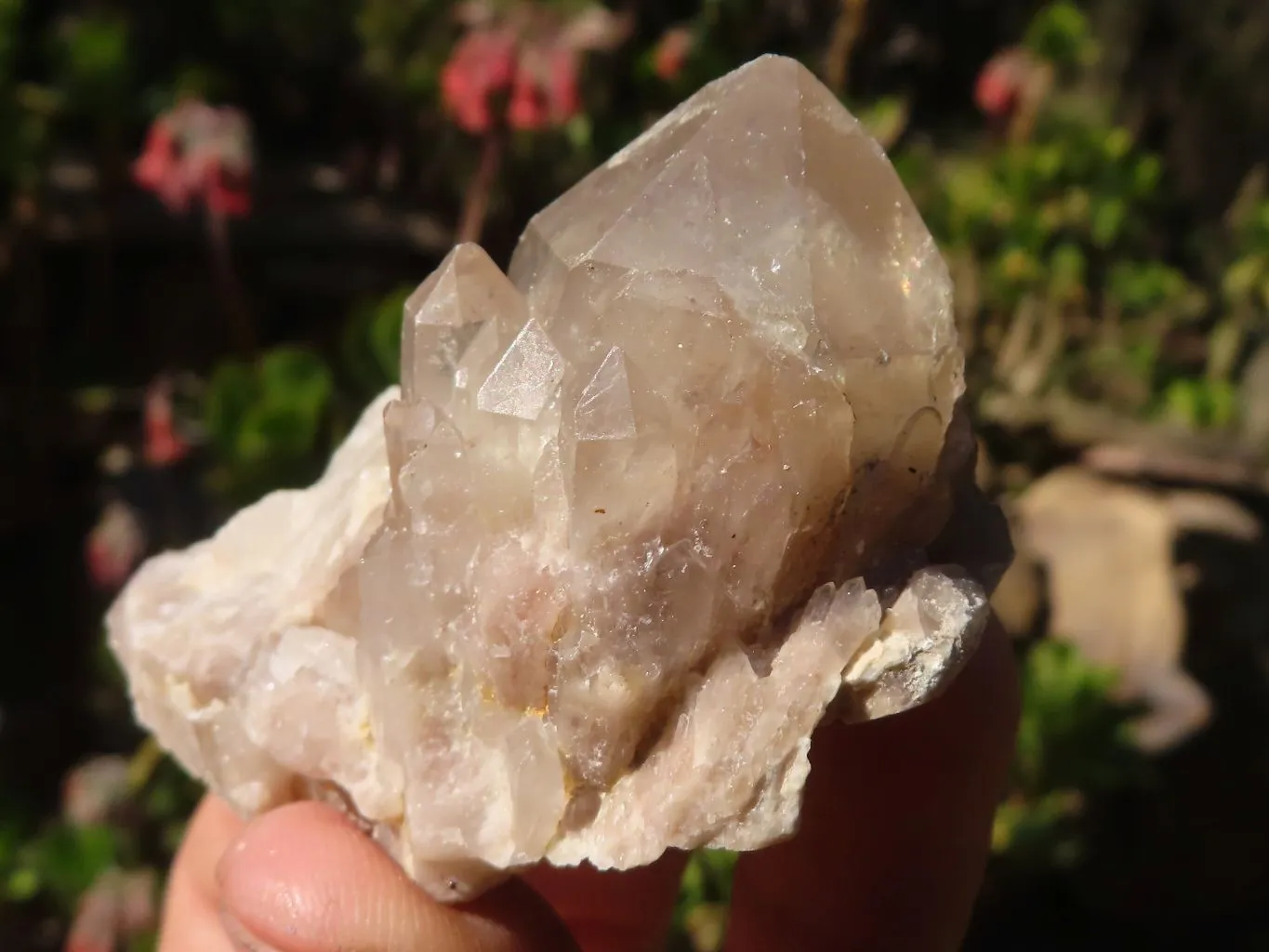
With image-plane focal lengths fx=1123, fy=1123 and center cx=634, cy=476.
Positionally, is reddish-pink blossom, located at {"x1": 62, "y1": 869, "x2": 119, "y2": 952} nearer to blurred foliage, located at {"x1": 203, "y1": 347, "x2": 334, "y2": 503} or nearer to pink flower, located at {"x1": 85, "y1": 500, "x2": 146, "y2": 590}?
pink flower, located at {"x1": 85, "y1": 500, "x2": 146, "y2": 590}

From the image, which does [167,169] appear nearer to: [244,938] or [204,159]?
[204,159]

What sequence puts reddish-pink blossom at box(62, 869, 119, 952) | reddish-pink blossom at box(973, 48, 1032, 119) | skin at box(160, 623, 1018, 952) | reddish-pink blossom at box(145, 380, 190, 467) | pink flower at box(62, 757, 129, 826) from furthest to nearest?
1. reddish-pink blossom at box(973, 48, 1032, 119)
2. reddish-pink blossom at box(145, 380, 190, 467)
3. pink flower at box(62, 757, 129, 826)
4. reddish-pink blossom at box(62, 869, 119, 952)
5. skin at box(160, 623, 1018, 952)

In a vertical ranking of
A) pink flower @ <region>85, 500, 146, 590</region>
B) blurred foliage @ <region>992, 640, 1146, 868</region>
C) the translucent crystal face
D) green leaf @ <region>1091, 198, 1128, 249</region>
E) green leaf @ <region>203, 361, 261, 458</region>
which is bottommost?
blurred foliage @ <region>992, 640, 1146, 868</region>

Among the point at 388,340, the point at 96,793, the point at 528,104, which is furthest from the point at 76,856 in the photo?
the point at 528,104

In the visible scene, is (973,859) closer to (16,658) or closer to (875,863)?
(875,863)

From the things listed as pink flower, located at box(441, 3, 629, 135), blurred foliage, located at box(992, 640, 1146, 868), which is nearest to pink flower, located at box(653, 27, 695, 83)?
pink flower, located at box(441, 3, 629, 135)

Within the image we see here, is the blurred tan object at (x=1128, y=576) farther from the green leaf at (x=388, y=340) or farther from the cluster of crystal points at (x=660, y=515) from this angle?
the cluster of crystal points at (x=660, y=515)
